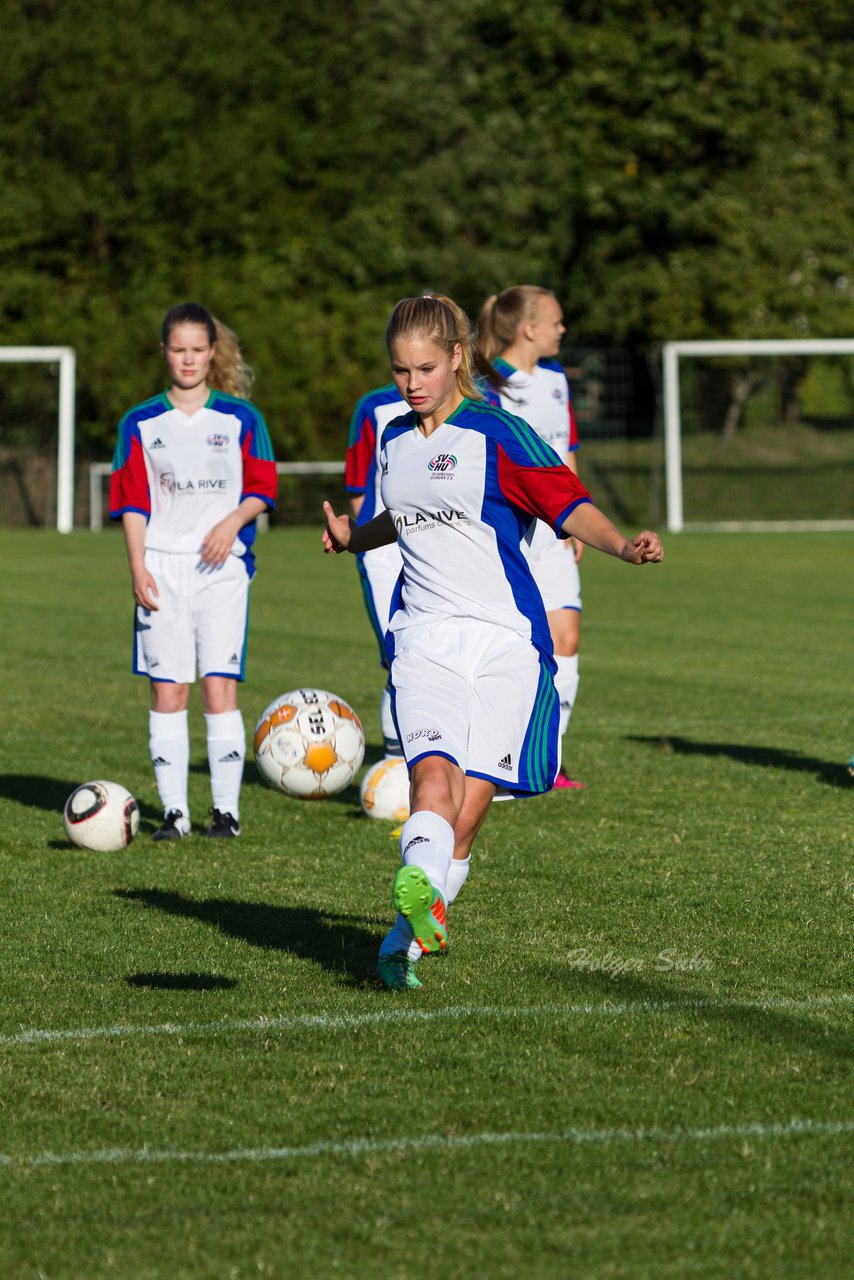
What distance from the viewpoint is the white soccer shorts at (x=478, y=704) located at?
4.69 metres

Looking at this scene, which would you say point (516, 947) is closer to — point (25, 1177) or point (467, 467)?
point (467, 467)

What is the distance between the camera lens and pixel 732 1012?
14.8ft

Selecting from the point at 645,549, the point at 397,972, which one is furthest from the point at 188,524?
the point at 645,549

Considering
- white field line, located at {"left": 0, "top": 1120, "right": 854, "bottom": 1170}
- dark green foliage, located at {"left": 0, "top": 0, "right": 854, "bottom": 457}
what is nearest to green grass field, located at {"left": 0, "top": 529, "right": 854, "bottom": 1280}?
white field line, located at {"left": 0, "top": 1120, "right": 854, "bottom": 1170}

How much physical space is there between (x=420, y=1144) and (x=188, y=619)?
384cm

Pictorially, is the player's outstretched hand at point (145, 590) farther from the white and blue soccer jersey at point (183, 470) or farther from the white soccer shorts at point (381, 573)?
the white soccer shorts at point (381, 573)

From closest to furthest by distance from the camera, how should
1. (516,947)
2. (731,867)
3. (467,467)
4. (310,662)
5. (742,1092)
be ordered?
(742,1092) → (467,467) → (516,947) → (731,867) → (310,662)

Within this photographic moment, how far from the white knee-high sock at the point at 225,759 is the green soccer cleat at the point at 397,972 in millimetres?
2608

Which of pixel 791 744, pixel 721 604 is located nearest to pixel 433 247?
pixel 721 604

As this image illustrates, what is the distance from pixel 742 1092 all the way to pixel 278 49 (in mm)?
40911

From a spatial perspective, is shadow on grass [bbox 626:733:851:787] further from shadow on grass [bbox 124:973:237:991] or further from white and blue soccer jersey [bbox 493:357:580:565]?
shadow on grass [bbox 124:973:237:991]

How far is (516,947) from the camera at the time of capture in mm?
5219

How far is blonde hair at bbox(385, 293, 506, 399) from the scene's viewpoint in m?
4.73

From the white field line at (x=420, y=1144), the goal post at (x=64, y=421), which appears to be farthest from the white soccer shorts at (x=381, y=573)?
the goal post at (x=64, y=421)
